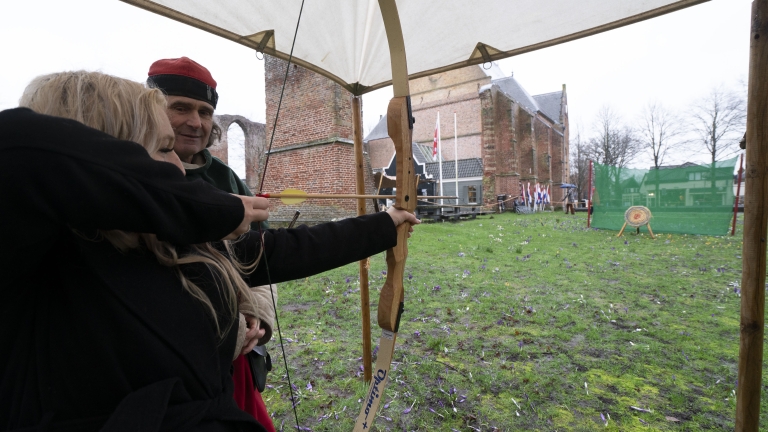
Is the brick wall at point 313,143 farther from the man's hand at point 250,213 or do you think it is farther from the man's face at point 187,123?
the man's hand at point 250,213

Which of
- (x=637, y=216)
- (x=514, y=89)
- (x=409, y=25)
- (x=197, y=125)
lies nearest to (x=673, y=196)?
(x=637, y=216)

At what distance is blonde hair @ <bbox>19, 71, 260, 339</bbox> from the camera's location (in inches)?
26.1

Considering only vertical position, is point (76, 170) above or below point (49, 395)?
above

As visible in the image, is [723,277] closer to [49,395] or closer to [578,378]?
[578,378]

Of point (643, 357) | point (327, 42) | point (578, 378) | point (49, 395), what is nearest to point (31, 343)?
point (49, 395)

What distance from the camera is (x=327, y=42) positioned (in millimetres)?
2279

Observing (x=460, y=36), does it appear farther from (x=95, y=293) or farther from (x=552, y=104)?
(x=552, y=104)

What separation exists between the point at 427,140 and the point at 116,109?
27718 millimetres

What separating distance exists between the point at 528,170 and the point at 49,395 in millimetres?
27320

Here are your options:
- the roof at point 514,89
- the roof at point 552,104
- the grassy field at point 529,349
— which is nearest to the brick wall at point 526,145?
the roof at point 514,89

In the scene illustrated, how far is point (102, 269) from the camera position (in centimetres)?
67

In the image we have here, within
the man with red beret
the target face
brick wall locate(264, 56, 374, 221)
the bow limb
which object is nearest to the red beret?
the man with red beret

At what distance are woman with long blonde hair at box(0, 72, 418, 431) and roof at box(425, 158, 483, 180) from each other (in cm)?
2289

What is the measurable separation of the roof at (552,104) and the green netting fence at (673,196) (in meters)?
26.3
